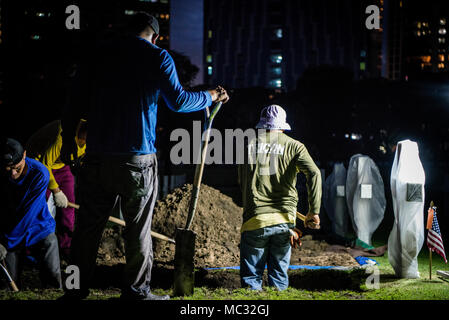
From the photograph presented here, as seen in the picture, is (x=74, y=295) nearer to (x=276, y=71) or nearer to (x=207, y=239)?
(x=207, y=239)

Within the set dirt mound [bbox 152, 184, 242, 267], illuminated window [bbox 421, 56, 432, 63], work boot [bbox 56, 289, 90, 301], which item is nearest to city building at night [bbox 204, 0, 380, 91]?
illuminated window [bbox 421, 56, 432, 63]

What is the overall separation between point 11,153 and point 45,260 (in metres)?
1.15

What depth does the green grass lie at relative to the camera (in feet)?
11.9

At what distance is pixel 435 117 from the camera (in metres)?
36.6

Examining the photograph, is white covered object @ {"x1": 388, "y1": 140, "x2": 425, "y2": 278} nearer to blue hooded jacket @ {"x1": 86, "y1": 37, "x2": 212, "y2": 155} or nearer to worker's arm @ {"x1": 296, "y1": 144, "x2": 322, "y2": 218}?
worker's arm @ {"x1": 296, "y1": 144, "x2": 322, "y2": 218}

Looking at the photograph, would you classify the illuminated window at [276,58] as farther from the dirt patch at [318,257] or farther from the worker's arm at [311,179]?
the worker's arm at [311,179]

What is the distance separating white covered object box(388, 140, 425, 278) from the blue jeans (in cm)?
176

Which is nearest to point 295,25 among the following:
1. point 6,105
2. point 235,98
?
point 235,98

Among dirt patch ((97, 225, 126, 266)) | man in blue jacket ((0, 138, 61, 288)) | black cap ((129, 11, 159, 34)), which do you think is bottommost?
dirt patch ((97, 225, 126, 266))

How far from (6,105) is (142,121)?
20.6 meters

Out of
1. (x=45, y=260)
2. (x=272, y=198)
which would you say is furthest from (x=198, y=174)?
(x=45, y=260)

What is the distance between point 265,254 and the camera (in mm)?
4496

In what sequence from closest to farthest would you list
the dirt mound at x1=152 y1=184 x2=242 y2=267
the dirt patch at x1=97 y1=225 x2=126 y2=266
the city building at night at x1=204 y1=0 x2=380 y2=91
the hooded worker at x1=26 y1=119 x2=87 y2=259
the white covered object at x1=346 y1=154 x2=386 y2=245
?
the hooded worker at x1=26 y1=119 x2=87 y2=259, the dirt mound at x1=152 y1=184 x2=242 y2=267, the dirt patch at x1=97 y1=225 x2=126 y2=266, the white covered object at x1=346 y1=154 x2=386 y2=245, the city building at night at x1=204 y1=0 x2=380 y2=91
